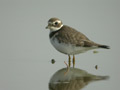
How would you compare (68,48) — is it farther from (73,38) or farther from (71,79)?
(71,79)

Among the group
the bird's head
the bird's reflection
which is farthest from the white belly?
the bird's reflection

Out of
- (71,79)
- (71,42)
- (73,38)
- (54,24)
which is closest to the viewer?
(71,79)

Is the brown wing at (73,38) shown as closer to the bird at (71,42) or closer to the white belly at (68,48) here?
the bird at (71,42)

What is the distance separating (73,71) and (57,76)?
905 millimetres

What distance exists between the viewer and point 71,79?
9016 mm

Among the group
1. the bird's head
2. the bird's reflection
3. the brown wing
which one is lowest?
the bird's reflection

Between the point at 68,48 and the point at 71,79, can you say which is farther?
the point at 68,48

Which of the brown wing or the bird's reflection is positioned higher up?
the brown wing

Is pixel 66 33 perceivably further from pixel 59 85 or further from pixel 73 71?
pixel 59 85

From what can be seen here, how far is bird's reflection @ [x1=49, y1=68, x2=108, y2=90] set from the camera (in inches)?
323

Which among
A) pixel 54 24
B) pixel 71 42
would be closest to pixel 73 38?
pixel 71 42

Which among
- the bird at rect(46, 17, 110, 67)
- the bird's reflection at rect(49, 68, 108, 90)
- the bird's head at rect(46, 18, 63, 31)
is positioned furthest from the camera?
the bird's head at rect(46, 18, 63, 31)

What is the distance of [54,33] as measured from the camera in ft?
37.9

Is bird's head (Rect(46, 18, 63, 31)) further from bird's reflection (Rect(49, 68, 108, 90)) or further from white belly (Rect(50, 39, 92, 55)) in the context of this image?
bird's reflection (Rect(49, 68, 108, 90))
